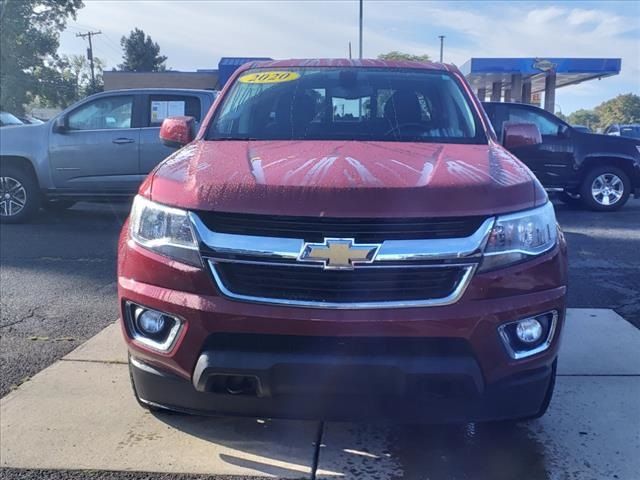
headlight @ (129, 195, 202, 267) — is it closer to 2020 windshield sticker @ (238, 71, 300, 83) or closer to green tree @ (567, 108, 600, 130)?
2020 windshield sticker @ (238, 71, 300, 83)

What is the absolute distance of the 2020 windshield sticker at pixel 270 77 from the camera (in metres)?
4.36

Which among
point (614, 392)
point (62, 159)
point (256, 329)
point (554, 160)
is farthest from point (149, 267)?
point (554, 160)

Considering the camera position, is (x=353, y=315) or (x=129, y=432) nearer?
(x=353, y=315)

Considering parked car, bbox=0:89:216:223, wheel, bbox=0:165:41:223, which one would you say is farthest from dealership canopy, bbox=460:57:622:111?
wheel, bbox=0:165:41:223

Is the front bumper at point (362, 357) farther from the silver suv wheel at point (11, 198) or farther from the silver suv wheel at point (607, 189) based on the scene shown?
the silver suv wheel at point (607, 189)

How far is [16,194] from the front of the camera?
9.40m

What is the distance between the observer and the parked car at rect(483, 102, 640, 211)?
1100 centimetres

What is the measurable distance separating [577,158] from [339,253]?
965 centimetres

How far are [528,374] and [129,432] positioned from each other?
6.37 ft

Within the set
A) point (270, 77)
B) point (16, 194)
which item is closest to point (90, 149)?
point (16, 194)

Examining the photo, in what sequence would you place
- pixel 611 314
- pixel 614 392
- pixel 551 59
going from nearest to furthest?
1. pixel 614 392
2. pixel 611 314
3. pixel 551 59

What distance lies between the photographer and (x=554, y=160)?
11.1 m

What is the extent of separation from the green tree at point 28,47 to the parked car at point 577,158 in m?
34.5

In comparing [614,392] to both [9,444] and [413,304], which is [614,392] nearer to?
[413,304]
